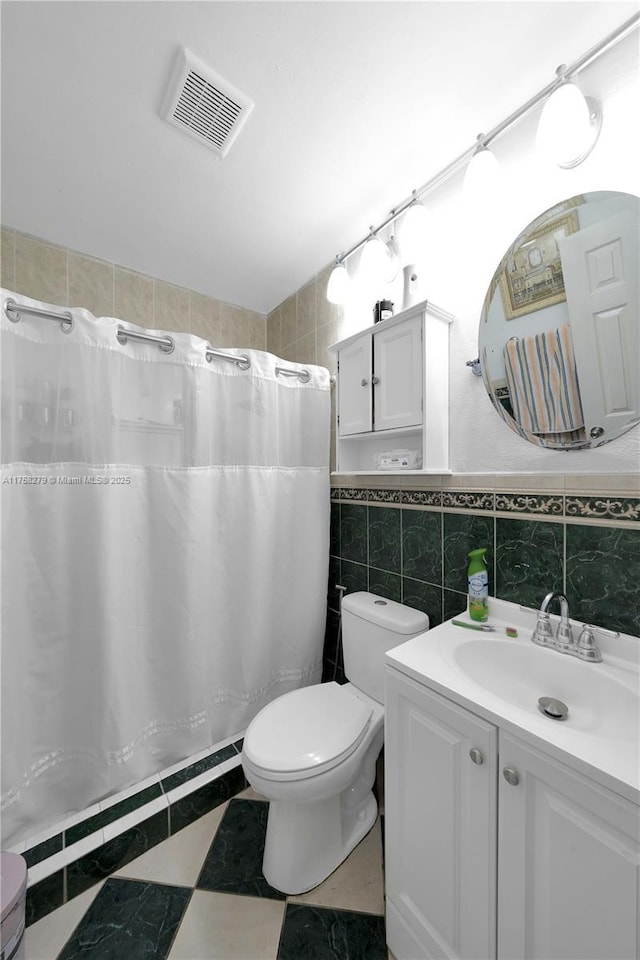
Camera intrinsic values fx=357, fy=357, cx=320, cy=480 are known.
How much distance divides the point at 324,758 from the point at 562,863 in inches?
23.9

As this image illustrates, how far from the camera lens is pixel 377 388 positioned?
1.42 m

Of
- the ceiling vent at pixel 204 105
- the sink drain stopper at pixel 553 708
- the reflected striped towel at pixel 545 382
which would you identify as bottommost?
the sink drain stopper at pixel 553 708

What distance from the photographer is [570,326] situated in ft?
3.22

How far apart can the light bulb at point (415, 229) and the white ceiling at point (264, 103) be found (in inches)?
6.1

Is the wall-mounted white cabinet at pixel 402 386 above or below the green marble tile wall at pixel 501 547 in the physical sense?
above

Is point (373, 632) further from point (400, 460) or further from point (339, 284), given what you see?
point (339, 284)

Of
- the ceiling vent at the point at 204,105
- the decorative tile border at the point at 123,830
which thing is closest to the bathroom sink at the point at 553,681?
the decorative tile border at the point at 123,830

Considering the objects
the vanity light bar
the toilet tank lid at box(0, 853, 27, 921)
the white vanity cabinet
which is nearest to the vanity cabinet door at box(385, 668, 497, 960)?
the white vanity cabinet

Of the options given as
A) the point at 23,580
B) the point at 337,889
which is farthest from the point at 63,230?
the point at 337,889

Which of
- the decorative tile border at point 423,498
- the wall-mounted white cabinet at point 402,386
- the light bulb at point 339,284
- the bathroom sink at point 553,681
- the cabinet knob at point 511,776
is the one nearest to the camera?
the cabinet knob at point 511,776

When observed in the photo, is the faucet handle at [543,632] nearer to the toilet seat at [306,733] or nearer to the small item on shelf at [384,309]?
the toilet seat at [306,733]

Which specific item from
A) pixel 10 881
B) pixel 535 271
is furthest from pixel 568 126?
pixel 10 881

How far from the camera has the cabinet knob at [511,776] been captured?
A: 2.19 ft

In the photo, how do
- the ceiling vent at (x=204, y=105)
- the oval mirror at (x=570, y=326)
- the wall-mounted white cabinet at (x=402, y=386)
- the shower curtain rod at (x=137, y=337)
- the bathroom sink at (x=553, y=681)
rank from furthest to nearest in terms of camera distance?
the wall-mounted white cabinet at (x=402, y=386), the shower curtain rod at (x=137, y=337), the ceiling vent at (x=204, y=105), the oval mirror at (x=570, y=326), the bathroom sink at (x=553, y=681)
